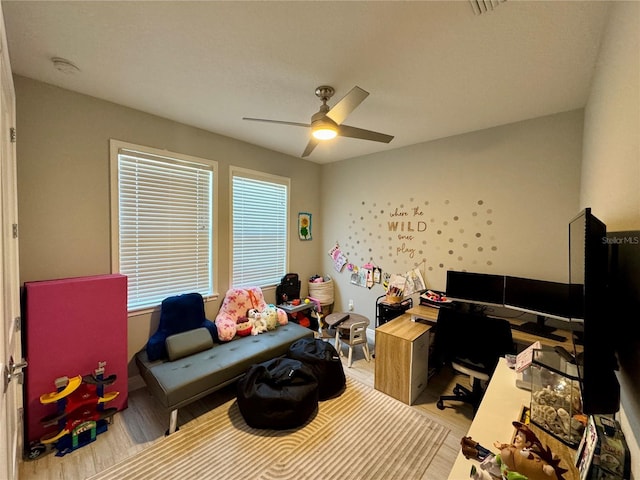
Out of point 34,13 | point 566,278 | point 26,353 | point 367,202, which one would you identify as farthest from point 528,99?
point 26,353

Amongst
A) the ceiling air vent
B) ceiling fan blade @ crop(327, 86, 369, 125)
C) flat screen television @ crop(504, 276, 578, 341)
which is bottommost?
flat screen television @ crop(504, 276, 578, 341)

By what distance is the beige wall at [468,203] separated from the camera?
2424mm

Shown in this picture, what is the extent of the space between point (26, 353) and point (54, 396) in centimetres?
36

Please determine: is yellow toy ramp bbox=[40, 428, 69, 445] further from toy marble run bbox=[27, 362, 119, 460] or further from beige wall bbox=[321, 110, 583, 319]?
beige wall bbox=[321, 110, 583, 319]

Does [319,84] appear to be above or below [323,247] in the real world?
above

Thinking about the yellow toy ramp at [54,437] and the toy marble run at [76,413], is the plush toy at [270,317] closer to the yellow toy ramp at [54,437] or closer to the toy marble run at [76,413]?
the toy marble run at [76,413]

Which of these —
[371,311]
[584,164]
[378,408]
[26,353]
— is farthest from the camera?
[371,311]

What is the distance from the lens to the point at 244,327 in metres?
2.93

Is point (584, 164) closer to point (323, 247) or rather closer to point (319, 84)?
point (319, 84)

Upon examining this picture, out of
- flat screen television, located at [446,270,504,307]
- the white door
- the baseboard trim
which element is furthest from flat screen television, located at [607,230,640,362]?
the baseboard trim

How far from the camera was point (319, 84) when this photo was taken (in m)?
1.99

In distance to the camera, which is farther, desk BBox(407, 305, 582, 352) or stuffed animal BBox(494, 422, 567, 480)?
desk BBox(407, 305, 582, 352)

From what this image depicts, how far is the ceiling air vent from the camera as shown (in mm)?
1258

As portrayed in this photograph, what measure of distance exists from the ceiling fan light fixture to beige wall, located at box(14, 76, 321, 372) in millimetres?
Answer: 1632
